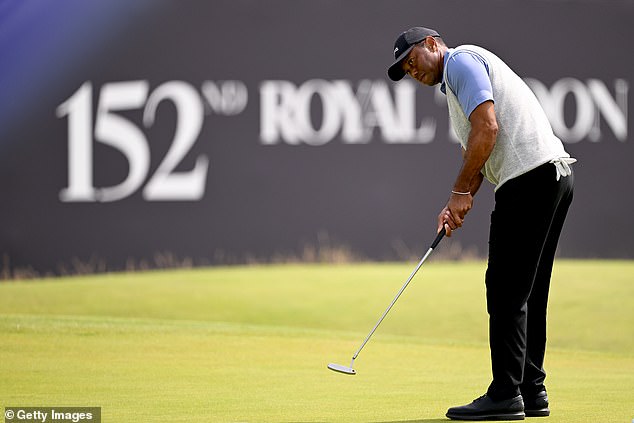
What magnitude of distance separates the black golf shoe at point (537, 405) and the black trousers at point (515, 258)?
71 millimetres

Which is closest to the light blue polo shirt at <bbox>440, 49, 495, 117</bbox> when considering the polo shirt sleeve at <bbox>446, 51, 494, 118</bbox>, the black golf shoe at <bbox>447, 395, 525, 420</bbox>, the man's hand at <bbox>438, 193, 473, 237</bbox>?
the polo shirt sleeve at <bbox>446, 51, 494, 118</bbox>

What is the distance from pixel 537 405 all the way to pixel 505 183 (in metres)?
0.75

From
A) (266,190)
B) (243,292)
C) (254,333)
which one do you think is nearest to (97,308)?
(243,292)

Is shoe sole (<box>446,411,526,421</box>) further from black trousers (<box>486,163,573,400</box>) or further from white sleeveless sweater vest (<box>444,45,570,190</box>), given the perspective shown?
white sleeveless sweater vest (<box>444,45,570,190</box>)

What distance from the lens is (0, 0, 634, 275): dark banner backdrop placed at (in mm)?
10172

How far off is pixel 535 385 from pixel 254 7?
7.04 meters

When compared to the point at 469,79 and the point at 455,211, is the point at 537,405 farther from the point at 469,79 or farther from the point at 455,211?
the point at 469,79

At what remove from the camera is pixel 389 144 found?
35.0ft

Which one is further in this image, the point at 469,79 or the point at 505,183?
the point at 505,183

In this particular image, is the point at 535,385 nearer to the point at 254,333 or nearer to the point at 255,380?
the point at 255,380

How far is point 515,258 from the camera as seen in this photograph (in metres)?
3.99

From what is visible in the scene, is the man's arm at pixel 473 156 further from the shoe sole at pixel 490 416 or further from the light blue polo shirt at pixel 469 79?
the shoe sole at pixel 490 416

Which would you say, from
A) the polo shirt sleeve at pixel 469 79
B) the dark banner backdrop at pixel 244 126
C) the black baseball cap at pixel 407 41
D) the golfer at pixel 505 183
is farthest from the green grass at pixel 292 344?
the black baseball cap at pixel 407 41

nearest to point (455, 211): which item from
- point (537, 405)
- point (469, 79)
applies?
point (469, 79)
